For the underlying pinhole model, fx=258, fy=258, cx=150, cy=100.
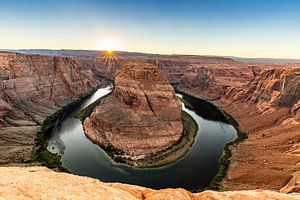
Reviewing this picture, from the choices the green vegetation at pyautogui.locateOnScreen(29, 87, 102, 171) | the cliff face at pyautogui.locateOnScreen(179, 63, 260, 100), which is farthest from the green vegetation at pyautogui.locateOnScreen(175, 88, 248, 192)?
the cliff face at pyautogui.locateOnScreen(179, 63, 260, 100)

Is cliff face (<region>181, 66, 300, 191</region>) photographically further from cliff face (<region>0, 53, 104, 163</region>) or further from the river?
cliff face (<region>0, 53, 104, 163</region>)

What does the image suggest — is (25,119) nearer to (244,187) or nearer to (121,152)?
(121,152)

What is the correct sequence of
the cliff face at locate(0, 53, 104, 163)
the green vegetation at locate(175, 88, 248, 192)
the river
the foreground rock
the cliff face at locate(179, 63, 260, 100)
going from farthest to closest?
the cliff face at locate(179, 63, 260, 100), the cliff face at locate(0, 53, 104, 163), the river, the green vegetation at locate(175, 88, 248, 192), the foreground rock

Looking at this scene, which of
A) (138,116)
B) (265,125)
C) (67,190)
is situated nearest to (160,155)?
(138,116)

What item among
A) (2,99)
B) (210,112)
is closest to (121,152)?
(2,99)

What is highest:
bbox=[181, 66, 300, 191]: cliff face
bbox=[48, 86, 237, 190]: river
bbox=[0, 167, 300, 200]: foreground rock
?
bbox=[0, 167, 300, 200]: foreground rock

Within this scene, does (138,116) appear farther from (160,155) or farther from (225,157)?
(225,157)
